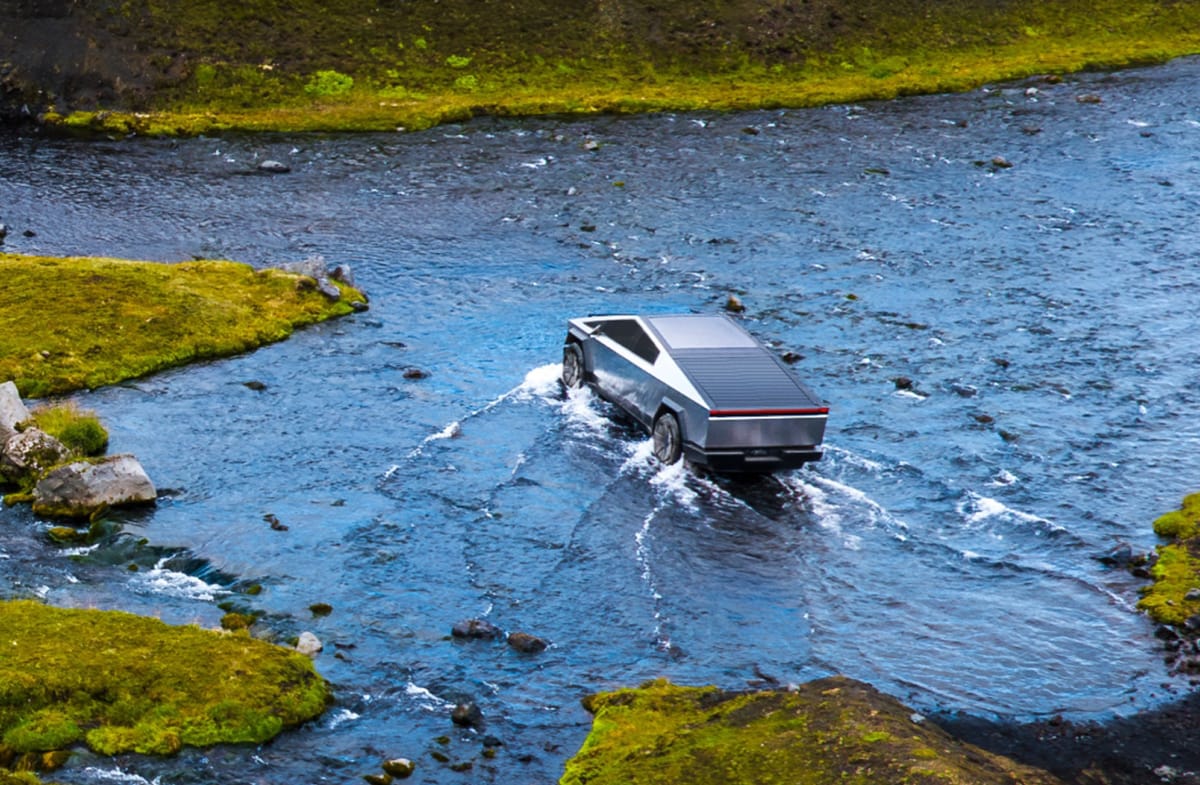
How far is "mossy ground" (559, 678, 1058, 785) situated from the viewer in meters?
15.2

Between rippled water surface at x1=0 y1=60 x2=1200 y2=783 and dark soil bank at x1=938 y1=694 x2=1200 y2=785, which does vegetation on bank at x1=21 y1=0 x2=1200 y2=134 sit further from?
dark soil bank at x1=938 y1=694 x2=1200 y2=785

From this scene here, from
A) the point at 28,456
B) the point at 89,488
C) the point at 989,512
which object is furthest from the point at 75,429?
the point at 989,512

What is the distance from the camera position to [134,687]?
17609 millimetres

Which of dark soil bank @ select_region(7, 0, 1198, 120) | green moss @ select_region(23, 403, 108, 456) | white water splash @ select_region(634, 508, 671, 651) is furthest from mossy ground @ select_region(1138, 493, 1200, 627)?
dark soil bank @ select_region(7, 0, 1198, 120)

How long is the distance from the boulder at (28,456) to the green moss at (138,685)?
20.3ft

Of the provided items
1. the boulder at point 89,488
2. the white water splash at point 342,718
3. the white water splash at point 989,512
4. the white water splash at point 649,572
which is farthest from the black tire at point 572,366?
the white water splash at point 342,718

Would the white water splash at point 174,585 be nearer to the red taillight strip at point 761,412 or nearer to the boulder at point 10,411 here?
the boulder at point 10,411

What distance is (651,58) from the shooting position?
62625 millimetres

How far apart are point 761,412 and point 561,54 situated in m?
41.2

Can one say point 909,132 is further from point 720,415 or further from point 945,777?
point 945,777

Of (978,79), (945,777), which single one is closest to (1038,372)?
(945,777)

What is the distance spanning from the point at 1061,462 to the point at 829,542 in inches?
259

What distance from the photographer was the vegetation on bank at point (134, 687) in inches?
655

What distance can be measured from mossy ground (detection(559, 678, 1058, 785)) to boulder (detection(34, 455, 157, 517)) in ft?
34.3
